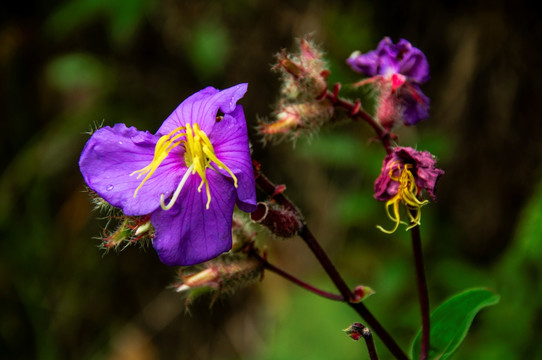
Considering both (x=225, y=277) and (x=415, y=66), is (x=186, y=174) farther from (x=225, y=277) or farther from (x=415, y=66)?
(x=415, y=66)

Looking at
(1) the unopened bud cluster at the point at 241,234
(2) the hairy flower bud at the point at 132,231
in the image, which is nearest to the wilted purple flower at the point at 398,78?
(1) the unopened bud cluster at the point at 241,234

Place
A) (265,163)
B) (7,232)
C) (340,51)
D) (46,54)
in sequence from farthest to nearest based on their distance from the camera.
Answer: (46,54)
(265,163)
(7,232)
(340,51)

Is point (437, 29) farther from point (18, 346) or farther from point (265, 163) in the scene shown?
point (18, 346)

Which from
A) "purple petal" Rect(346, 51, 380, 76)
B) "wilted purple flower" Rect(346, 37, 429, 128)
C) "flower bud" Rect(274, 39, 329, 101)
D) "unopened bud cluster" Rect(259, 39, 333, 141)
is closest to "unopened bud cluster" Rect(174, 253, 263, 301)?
"unopened bud cluster" Rect(259, 39, 333, 141)

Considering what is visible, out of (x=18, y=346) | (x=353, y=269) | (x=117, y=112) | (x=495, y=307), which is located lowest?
(x=18, y=346)

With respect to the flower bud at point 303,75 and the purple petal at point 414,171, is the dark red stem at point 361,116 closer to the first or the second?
the flower bud at point 303,75

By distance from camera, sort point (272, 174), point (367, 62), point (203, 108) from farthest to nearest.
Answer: point (272, 174) < point (367, 62) < point (203, 108)

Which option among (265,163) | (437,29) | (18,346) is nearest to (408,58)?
(437,29)

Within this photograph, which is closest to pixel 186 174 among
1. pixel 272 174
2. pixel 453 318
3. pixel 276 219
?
pixel 276 219
